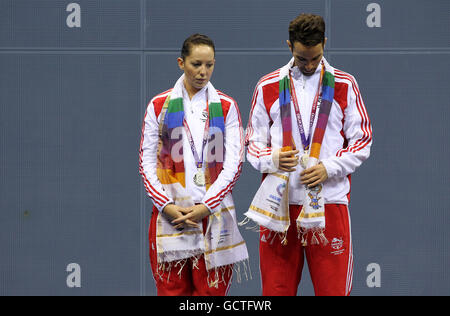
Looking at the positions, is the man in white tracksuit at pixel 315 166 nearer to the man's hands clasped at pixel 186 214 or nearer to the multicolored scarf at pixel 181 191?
the multicolored scarf at pixel 181 191

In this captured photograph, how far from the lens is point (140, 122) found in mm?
4355

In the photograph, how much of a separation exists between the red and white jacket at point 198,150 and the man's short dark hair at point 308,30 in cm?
53

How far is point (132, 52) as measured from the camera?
14.1ft

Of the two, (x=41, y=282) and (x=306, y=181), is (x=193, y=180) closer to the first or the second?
(x=306, y=181)

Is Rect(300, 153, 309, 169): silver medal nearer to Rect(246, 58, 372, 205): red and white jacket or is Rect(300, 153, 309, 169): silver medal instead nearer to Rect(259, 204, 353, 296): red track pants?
Rect(246, 58, 372, 205): red and white jacket

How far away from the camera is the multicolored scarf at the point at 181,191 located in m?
3.04

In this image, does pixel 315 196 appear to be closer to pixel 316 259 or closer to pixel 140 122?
pixel 316 259

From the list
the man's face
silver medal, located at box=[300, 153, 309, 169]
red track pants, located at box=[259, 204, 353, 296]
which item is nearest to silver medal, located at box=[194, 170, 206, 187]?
red track pants, located at box=[259, 204, 353, 296]

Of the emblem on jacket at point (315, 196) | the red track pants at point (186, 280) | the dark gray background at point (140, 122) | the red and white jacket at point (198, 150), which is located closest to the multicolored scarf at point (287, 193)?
the emblem on jacket at point (315, 196)

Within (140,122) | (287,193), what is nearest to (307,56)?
(287,193)

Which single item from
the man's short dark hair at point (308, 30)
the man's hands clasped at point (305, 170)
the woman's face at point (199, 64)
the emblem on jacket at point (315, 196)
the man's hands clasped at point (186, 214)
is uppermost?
the man's short dark hair at point (308, 30)

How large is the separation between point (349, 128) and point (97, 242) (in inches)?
83.8

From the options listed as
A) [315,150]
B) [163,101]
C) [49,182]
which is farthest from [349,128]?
[49,182]

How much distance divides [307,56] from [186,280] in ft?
4.04
